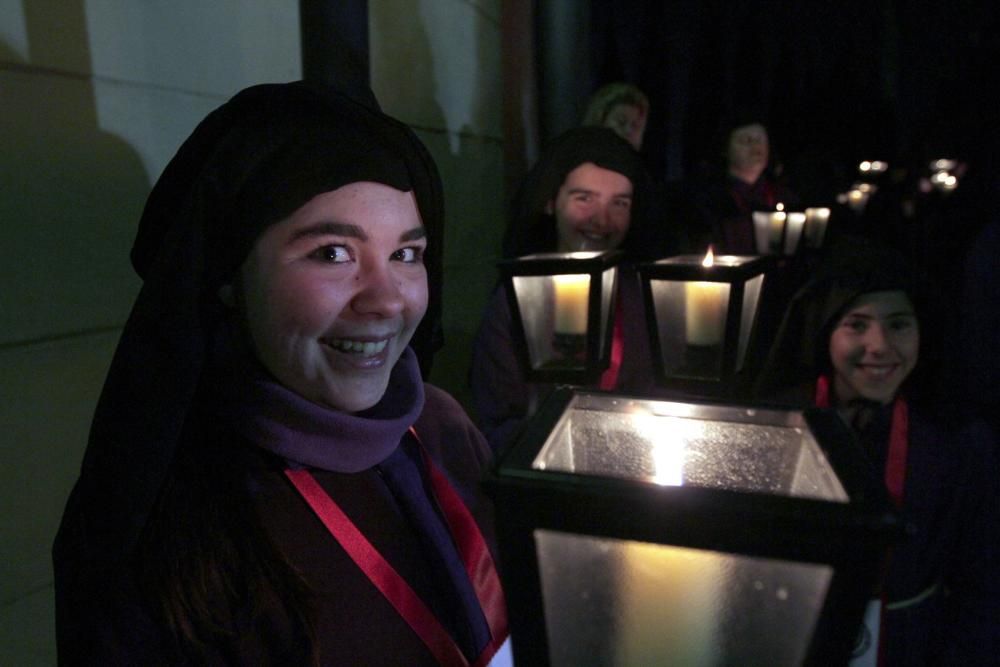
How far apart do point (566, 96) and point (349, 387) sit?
17.2ft

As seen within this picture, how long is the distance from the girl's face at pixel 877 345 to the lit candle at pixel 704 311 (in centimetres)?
116

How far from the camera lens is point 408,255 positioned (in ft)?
4.83

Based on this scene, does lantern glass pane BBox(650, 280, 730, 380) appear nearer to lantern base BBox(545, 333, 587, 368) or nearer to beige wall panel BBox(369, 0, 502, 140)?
lantern base BBox(545, 333, 587, 368)

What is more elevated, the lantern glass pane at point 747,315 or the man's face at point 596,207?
the man's face at point 596,207

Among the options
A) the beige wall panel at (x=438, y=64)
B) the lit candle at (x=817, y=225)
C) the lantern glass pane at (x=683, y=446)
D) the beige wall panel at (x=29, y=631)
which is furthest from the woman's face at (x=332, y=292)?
the lit candle at (x=817, y=225)

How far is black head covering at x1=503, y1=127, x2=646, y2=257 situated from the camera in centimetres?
291

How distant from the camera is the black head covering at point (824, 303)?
2.51 m

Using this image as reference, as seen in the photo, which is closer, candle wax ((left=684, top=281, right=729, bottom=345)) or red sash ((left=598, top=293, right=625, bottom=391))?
candle wax ((left=684, top=281, right=729, bottom=345))

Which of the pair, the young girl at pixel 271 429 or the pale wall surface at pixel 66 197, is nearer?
the young girl at pixel 271 429

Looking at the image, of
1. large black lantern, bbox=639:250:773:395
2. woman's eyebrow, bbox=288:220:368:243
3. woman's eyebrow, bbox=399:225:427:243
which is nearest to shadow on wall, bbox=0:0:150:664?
woman's eyebrow, bbox=288:220:368:243

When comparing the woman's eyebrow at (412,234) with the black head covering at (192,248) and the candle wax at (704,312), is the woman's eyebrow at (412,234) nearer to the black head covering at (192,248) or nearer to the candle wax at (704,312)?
the black head covering at (192,248)

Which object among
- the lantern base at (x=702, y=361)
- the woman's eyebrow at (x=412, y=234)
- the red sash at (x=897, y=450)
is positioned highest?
the woman's eyebrow at (x=412, y=234)

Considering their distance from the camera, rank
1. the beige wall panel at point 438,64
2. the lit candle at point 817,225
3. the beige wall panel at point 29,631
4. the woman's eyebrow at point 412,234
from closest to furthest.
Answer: the woman's eyebrow at point 412,234 < the beige wall panel at point 29,631 < the beige wall panel at point 438,64 < the lit candle at point 817,225

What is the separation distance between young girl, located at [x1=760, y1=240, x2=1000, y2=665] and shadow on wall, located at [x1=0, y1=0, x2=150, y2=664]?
2258mm
